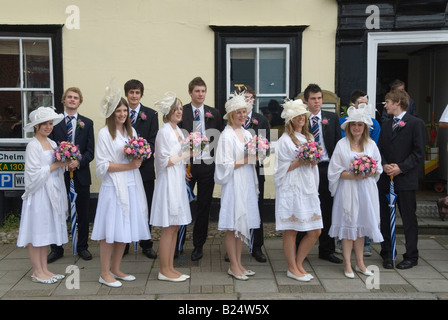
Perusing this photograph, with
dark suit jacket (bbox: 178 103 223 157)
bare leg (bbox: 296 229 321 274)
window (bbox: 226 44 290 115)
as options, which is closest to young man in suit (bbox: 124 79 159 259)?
dark suit jacket (bbox: 178 103 223 157)

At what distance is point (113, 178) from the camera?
5.25m

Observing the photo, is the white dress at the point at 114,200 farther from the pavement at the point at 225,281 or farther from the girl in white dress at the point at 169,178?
the pavement at the point at 225,281

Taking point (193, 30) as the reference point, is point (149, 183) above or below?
below

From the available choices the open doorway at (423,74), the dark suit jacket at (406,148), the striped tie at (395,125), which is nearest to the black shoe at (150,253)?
the dark suit jacket at (406,148)

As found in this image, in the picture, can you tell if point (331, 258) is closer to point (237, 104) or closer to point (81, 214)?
point (237, 104)

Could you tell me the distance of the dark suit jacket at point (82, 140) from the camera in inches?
244

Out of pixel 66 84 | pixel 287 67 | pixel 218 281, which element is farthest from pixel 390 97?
pixel 66 84

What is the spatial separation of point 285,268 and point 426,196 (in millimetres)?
4039

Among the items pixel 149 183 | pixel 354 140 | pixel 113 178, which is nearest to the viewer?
pixel 113 178

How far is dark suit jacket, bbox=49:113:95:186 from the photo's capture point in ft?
20.4

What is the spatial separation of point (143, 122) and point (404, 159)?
3.24 m

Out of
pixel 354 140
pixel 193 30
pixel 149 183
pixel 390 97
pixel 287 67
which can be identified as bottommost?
pixel 149 183

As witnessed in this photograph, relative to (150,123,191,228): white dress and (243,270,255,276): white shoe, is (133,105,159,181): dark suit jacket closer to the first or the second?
(150,123,191,228): white dress

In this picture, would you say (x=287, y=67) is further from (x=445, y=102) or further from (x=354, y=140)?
(x=445, y=102)
